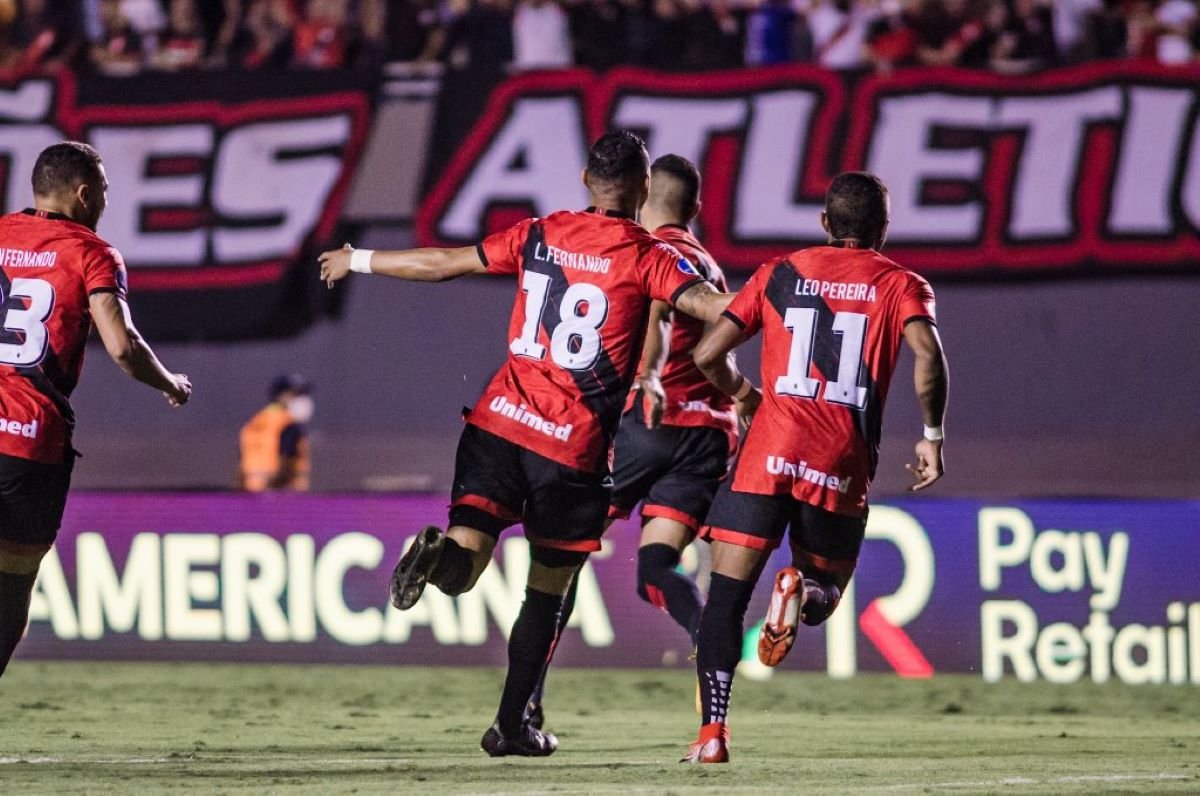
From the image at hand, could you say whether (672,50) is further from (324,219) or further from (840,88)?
(324,219)

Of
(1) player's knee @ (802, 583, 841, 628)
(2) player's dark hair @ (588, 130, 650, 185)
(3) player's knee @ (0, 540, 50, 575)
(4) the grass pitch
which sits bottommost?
(4) the grass pitch

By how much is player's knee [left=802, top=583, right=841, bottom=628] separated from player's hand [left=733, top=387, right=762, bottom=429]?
753 millimetres

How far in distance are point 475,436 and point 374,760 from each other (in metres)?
1.43

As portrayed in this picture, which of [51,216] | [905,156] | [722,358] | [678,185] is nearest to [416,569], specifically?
[722,358]

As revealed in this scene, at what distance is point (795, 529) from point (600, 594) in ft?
14.5

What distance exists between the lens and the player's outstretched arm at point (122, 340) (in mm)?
6863

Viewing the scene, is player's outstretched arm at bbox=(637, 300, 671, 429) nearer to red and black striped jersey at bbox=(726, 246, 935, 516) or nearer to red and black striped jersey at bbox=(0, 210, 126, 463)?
red and black striped jersey at bbox=(726, 246, 935, 516)

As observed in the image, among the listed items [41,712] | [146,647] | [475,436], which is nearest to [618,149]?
[475,436]

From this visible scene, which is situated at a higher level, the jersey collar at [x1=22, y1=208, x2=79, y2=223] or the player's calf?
the jersey collar at [x1=22, y1=208, x2=79, y2=223]

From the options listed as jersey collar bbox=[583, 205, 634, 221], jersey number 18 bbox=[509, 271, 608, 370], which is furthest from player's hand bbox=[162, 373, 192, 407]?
jersey collar bbox=[583, 205, 634, 221]

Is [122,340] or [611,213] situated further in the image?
[611,213]

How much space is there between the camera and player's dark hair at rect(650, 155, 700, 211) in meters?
8.20

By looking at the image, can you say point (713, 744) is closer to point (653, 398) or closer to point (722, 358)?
point (653, 398)

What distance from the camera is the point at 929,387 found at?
688cm
